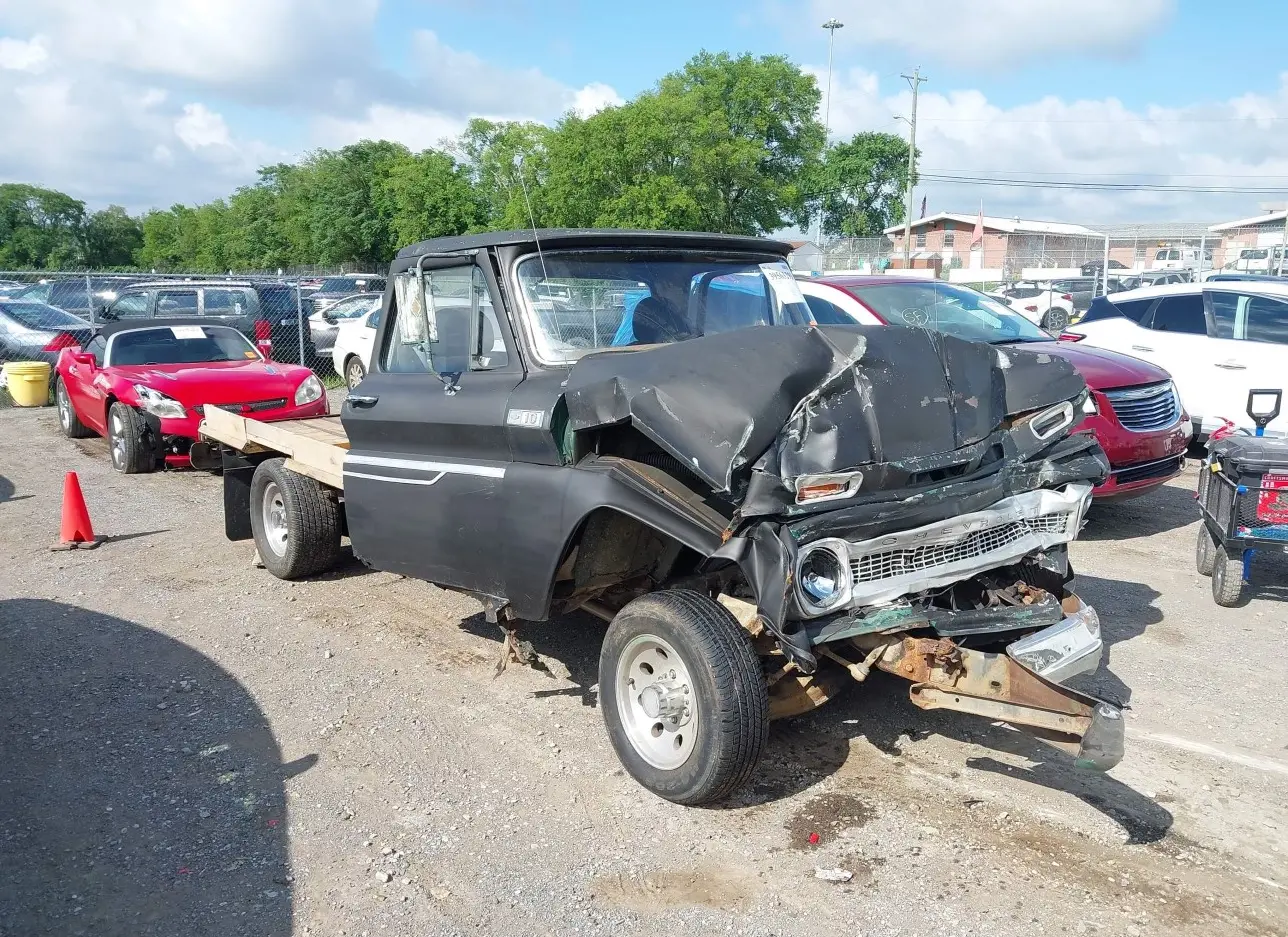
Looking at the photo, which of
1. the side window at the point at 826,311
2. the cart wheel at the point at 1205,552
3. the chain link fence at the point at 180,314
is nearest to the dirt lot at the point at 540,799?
the cart wheel at the point at 1205,552

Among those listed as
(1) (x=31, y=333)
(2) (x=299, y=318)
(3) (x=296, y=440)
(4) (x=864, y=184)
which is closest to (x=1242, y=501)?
(3) (x=296, y=440)

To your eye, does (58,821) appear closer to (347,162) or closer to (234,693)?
(234,693)

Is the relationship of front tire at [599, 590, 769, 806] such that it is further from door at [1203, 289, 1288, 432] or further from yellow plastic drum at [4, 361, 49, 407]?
yellow plastic drum at [4, 361, 49, 407]

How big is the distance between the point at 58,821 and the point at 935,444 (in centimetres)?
364

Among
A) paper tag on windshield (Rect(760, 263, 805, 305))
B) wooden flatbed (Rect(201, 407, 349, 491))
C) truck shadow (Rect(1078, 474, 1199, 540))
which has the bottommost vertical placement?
truck shadow (Rect(1078, 474, 1199, 540))

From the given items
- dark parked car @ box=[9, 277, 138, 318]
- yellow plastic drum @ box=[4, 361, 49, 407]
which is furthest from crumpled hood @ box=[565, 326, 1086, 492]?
dark parked car @ box=[9, 277, 138, 318]

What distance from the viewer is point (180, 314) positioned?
54.2 feet

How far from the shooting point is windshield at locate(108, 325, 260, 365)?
11.4 m

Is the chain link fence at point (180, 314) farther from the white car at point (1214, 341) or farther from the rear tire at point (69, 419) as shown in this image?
the white car at point (1214, 341)

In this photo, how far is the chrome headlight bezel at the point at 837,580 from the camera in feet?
11.5

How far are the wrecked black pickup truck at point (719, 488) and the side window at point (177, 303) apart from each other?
41.8 feet

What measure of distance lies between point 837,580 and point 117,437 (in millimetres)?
9602

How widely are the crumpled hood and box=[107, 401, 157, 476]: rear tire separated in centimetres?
806

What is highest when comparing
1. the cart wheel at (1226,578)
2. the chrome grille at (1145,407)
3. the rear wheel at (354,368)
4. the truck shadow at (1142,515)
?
the chrome grille at (1145,407)
